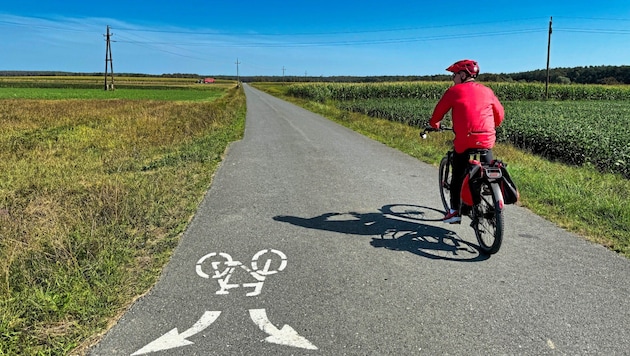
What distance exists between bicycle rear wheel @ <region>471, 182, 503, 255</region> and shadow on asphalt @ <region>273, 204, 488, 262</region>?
13 centimetres

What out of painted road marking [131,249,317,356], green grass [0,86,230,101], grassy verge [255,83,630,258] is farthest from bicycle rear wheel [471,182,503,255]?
green grass [0,86,230,101]

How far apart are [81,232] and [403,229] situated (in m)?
3.66

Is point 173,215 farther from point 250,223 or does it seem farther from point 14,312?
point 14,312

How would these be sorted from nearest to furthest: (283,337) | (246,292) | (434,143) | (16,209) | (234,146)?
1. (283,337)
2. (246,292)
3. (16,209)
4. (234,146)
5. (434,143)

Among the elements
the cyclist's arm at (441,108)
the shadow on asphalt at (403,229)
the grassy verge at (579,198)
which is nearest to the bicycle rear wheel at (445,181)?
the shadow on asphalt at (403,229)

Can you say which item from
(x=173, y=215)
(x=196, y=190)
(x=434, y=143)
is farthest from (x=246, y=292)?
(x=434, y=143)

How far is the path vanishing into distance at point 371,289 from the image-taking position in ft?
8.56

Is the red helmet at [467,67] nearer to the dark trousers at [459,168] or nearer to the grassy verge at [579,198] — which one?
the dark trousers at [459,168]

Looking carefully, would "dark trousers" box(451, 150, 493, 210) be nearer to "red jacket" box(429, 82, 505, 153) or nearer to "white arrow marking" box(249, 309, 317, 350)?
"red jacket" box(429, 82, 505, 153)

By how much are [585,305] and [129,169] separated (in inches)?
356

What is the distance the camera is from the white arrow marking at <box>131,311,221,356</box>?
2562 mm

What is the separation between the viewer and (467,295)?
10.5ft

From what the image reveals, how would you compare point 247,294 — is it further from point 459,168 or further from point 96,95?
point 96,95

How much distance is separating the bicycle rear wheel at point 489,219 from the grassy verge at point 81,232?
3222 mm
